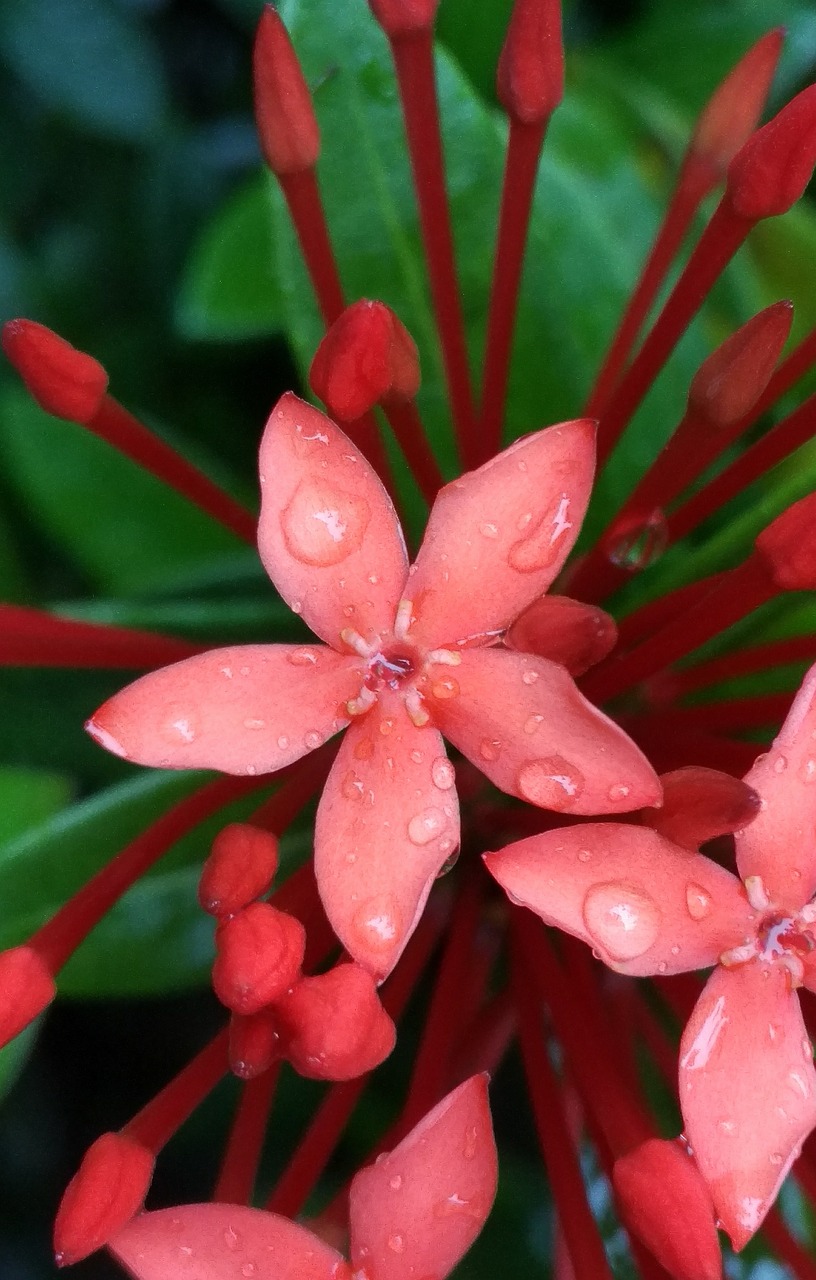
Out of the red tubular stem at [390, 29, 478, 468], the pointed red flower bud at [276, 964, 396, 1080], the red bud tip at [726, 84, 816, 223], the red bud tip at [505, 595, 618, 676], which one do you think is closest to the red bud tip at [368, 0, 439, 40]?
the red tubular stem at [390, 29, 478, 468]

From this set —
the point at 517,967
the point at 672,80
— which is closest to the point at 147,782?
the point at 517,967

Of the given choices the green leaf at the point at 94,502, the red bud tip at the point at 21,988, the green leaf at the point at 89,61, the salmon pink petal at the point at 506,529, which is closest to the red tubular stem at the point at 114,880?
the red bud tip at the point at 21,988

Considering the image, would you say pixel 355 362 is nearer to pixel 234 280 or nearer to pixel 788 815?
pixel 788 815

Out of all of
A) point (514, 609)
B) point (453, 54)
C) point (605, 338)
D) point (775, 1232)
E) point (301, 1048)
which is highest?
point (453, 54)

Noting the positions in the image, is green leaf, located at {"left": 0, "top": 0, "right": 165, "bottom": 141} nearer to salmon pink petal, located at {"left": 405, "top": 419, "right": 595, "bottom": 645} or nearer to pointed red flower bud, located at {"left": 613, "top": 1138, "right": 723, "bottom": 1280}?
salmon pink petal, located at {"left": 405, "top": 419, "right": 595, "bottom": 645}

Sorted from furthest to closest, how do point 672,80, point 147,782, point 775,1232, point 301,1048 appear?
point 672,80 < point 147,782 < point 775,1232 < point 301,1048

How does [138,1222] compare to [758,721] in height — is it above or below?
below

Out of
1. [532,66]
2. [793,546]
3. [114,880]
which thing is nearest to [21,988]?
[114,880]

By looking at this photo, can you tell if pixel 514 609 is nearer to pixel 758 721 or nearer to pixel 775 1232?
pixel 758 721
